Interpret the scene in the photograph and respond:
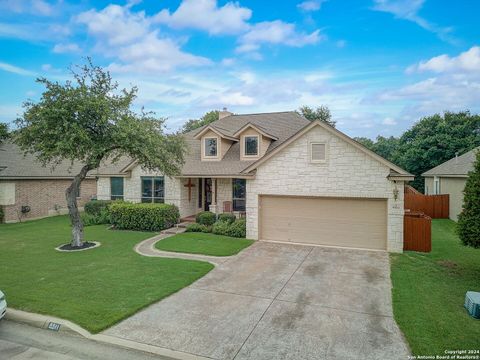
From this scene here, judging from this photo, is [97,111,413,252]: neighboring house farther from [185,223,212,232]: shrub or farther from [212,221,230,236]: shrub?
[185,223,212,232]: shrub

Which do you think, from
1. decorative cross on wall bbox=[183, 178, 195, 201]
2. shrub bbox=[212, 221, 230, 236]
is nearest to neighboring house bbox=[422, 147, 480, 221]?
shrub bbox=[212, 221, 230, 236]

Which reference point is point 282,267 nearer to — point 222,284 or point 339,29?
point 222,284

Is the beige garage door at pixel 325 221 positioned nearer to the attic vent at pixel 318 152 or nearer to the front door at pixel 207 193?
the attic vent at pixel 318 152

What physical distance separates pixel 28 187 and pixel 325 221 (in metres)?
20.7

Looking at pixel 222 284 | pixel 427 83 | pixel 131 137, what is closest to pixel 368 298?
pixel 222 284

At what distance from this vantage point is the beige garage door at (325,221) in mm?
13602

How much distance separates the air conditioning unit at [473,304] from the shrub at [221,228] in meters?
10.9

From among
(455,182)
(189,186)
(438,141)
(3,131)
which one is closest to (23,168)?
(3,131)

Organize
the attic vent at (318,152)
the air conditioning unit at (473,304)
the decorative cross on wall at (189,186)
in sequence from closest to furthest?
1. the air conditioning unit at (473,304)
2. the attic vent at (318,152)
3. the decorative cross on wall at (189,186)

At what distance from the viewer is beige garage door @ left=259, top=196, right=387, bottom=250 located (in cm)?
1360

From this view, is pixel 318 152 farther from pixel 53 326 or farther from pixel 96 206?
pixel 96 206

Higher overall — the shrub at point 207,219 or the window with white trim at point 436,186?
the window with white trim at point 436,186

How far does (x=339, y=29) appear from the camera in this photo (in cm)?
1670

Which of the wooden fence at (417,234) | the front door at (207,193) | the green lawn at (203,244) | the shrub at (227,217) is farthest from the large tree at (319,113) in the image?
the green lawn at (203,244)
